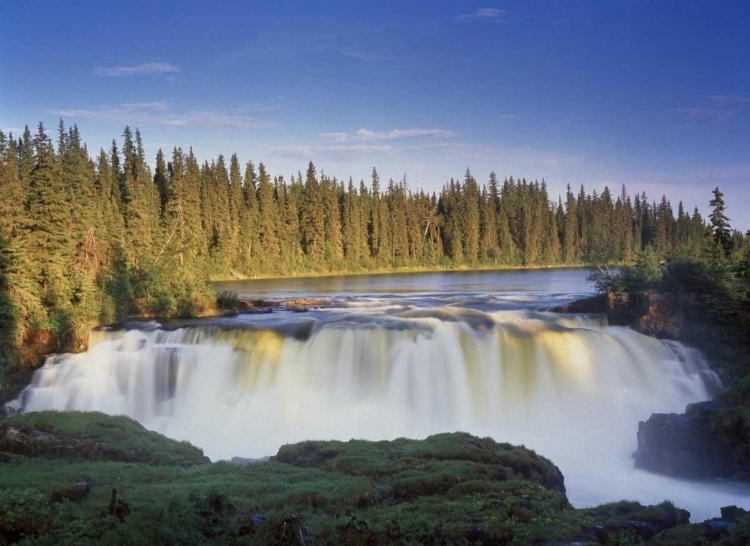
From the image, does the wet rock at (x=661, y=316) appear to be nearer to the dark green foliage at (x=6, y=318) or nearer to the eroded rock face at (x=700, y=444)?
the eroded rock face at (x=700, y=444)

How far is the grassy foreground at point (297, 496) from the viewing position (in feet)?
21.3

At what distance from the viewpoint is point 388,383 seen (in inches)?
786

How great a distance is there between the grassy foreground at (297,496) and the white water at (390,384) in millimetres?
5748

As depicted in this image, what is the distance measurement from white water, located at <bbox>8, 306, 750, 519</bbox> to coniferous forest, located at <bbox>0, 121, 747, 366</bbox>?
4.32m

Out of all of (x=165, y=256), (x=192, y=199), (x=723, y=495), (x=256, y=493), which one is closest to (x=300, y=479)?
(x=256, y=493)

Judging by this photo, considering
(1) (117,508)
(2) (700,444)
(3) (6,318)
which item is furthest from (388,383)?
(3) (6,318)

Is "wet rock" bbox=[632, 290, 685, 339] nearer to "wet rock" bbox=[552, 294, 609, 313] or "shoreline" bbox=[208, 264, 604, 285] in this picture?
"wet rock" bbox=[552, 294, 609, 313]

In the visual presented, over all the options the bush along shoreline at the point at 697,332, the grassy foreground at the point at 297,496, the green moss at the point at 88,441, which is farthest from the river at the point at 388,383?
the grassy foreground at the point at 297,496

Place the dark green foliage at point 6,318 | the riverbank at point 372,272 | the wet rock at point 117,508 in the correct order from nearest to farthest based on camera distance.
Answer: the wet rock at point 117,508 < the dark green foliage at point 6,318 < the riverbank at point 372,272

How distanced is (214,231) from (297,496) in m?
75.9

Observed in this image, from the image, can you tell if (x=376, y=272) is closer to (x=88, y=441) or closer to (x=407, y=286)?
(x=407, y=286)

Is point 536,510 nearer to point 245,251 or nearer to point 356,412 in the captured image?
point 356,412

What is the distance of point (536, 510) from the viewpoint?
325 inches

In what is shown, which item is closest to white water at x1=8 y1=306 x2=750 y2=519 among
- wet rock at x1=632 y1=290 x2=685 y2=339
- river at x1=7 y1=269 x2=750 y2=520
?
river at x1=7 y1=269 x2=750 y2=520
